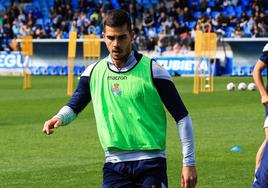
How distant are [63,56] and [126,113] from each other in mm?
42947

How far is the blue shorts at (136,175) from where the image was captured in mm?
6406

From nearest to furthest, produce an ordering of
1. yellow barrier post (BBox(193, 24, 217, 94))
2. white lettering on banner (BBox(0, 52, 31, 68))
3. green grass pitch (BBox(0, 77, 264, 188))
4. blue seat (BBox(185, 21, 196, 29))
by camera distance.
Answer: green grass pitch (BBox(0, 77, 264, 188)) → yellow barrier post (BBox(193, 24, 217, 94)) → blue seat (BBox(185, 21, 196, 29)) → white lettering on banner (BBox(0, 52, 31, 68))

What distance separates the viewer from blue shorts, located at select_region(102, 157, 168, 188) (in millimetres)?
6406

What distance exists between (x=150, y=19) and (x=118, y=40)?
140ft

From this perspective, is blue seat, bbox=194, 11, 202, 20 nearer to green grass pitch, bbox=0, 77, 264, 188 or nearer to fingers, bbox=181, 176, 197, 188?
green grass pitch, bbox=0, 77, 264, 188

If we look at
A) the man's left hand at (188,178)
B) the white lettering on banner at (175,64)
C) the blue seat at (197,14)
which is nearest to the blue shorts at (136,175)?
the man's left hand at (188,178)

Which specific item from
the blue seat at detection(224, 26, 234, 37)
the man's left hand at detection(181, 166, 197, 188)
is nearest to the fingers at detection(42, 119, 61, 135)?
the man's left hand at detection(181, 166, 197, 188)

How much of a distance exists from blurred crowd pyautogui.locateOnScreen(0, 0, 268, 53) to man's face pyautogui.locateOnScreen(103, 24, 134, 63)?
112 ft

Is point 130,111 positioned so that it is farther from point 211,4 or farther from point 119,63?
point 211,4

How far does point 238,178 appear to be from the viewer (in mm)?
11953

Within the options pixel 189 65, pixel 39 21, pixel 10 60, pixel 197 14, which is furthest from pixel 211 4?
pixel 10 60

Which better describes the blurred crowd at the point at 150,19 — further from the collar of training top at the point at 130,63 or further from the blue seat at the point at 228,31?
the collar of training top at the point at 130,63

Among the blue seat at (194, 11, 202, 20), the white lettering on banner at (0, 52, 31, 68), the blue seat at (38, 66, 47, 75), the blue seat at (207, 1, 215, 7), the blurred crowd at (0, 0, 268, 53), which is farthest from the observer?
the blue seat at (38, 66, 47, 75)

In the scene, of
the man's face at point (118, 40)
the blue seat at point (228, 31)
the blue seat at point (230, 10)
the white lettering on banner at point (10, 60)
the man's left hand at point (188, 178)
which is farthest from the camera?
the white lettering on banner at point (10, 60)
